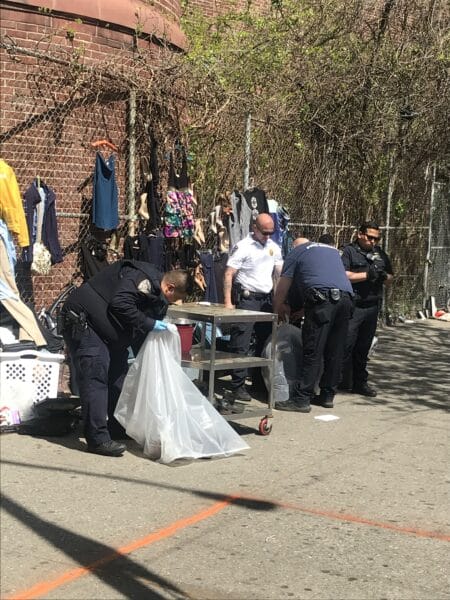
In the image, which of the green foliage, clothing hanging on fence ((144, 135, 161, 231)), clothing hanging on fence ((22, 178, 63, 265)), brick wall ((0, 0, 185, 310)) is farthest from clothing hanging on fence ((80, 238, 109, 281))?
the green foliage

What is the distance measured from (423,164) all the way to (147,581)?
12113mm

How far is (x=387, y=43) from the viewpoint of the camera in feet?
47.9

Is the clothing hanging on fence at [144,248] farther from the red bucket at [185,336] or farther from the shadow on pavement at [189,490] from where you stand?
the shadow on pavement at [189,490]

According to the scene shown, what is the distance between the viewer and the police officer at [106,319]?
6258 mm

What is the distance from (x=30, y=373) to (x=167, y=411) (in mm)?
1507

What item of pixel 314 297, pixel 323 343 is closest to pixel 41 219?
pixel 314 297

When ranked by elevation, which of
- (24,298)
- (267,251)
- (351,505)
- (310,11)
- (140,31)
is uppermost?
(310,11)

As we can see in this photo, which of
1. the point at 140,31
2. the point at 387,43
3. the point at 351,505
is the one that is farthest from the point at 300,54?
the point at 351,505

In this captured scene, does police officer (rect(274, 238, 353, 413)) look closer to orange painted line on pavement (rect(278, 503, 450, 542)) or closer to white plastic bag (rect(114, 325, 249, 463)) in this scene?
white plastic bag (rect(114, 325, 249, 463))

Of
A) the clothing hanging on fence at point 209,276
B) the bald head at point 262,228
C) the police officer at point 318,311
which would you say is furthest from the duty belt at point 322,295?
the clothing hanging on fence at point 209,276

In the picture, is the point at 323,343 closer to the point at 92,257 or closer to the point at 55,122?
the point at 92,257

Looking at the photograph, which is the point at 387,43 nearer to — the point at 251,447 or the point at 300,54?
the point at 300,54

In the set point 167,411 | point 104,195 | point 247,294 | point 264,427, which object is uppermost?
point 104,195

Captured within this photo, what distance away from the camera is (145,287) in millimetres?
6254
